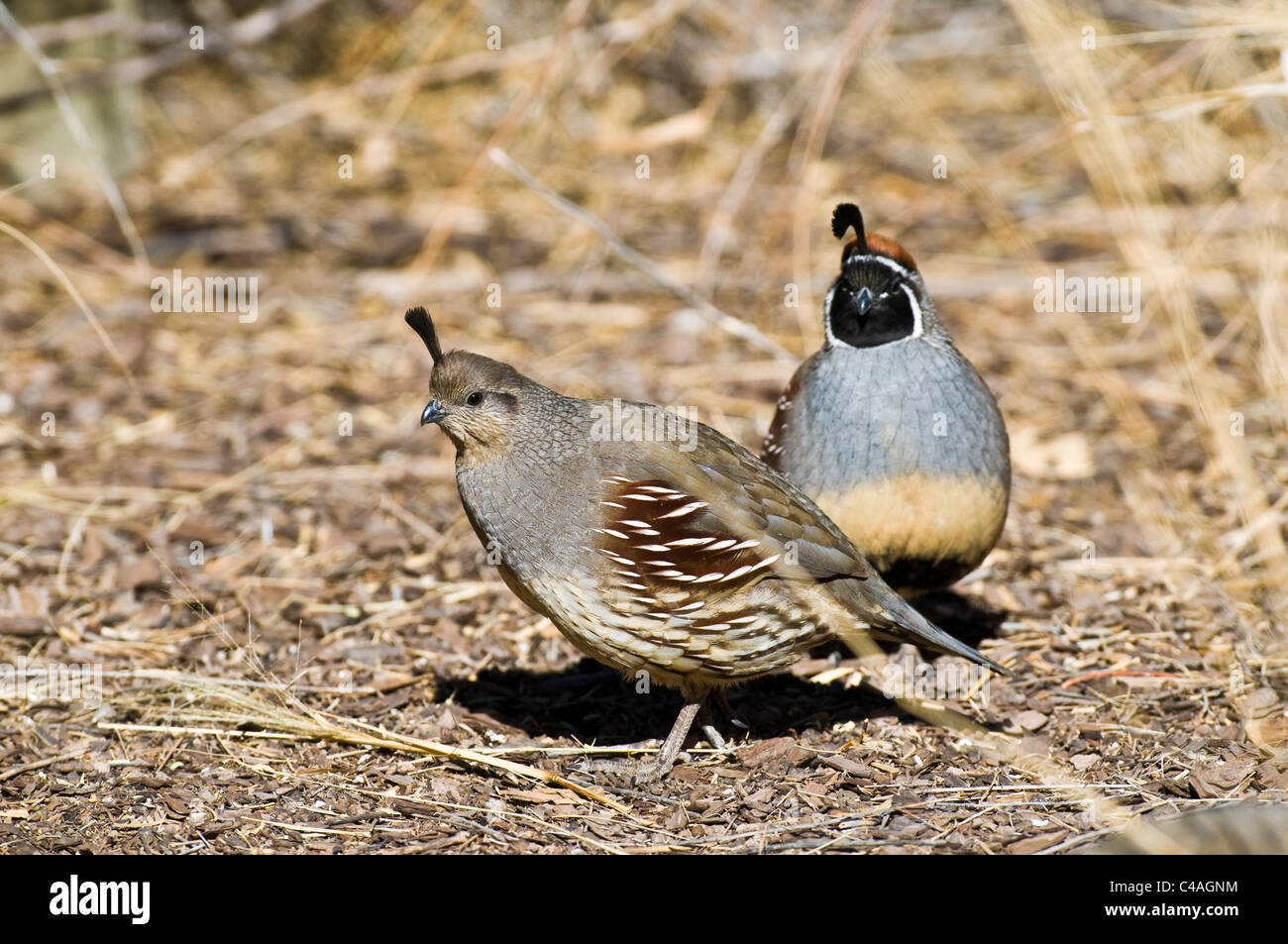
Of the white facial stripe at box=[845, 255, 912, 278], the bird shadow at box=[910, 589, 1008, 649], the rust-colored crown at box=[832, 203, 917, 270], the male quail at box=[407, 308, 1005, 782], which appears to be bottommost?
the bird shadow at box=[910, 589, 1008, 649]

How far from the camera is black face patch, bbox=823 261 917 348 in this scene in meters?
4.46

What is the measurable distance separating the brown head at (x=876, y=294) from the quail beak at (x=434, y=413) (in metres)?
1.38

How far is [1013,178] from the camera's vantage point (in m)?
9.09

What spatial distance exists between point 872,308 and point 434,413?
1492 millimetres

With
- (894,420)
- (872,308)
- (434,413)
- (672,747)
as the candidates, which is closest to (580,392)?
(872,308)

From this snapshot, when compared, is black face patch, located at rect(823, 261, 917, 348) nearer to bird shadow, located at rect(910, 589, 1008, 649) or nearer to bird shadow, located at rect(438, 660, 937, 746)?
bird shadow, located at rect(910, 589, 1008, 649)

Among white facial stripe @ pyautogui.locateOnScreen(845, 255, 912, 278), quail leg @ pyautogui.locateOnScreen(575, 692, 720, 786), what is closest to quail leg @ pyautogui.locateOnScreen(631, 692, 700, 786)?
quail leg @ pyautogui.locateOnScreen(575, 692, 720, 786)

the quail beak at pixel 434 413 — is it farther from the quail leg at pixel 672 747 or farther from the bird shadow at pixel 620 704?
the quail leg at pixel 672 747

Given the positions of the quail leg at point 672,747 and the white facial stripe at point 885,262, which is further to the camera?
the white facial stripe at point 885,262

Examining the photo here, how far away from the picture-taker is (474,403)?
13.3 ft

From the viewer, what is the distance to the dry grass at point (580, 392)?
393 cm

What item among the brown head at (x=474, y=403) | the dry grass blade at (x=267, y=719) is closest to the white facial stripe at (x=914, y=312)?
the brown head at (x=474, y=403)

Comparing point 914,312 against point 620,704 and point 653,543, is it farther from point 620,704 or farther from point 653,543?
point 620,704

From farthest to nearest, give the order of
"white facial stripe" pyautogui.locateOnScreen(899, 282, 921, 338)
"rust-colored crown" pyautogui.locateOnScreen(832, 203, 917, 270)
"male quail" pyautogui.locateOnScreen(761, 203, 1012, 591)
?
"white facial stripe" pyautogui.locateOnScreen(899, 282, 921, 338) → "rust-colored crown" pyautogui.locateOnScreen(832, 203, 917, 270) → "male quail" pyautogui.locateOnScreen(761, 203, 1012, 591)
